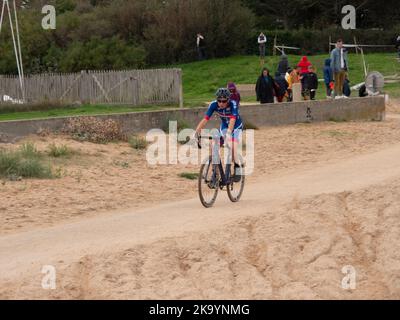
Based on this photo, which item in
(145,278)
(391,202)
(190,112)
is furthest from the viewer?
(190,112)

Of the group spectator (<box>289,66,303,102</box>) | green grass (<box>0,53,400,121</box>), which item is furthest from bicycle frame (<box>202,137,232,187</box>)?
green grass (<box>0,53,400,121</box>)

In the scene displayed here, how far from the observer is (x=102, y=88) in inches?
1281

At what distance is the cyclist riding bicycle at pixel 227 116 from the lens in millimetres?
14266

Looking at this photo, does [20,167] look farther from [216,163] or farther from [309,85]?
[309,85]

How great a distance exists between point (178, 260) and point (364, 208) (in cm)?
329

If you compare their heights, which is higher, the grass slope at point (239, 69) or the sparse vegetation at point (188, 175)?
the grass slope at point (239, 69)

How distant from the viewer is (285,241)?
11070 mm

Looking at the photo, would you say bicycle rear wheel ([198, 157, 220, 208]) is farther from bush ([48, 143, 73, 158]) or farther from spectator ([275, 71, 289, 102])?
spectator ([275, 71, 289, 102])

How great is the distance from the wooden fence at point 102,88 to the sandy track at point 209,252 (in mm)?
17311

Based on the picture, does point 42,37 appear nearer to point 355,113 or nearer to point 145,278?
point 355,113

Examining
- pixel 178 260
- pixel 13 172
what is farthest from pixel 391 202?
pixel 13 172

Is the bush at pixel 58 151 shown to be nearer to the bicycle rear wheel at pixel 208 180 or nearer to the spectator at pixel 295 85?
the bicycle rear wheel at pixel 208 180

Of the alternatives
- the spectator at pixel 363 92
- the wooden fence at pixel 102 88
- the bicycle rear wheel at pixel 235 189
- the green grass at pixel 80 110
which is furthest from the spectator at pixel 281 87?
the bicycle rear wheel at pixel 235 189

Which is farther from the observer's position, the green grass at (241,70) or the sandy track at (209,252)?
the green grass at (241,70)
